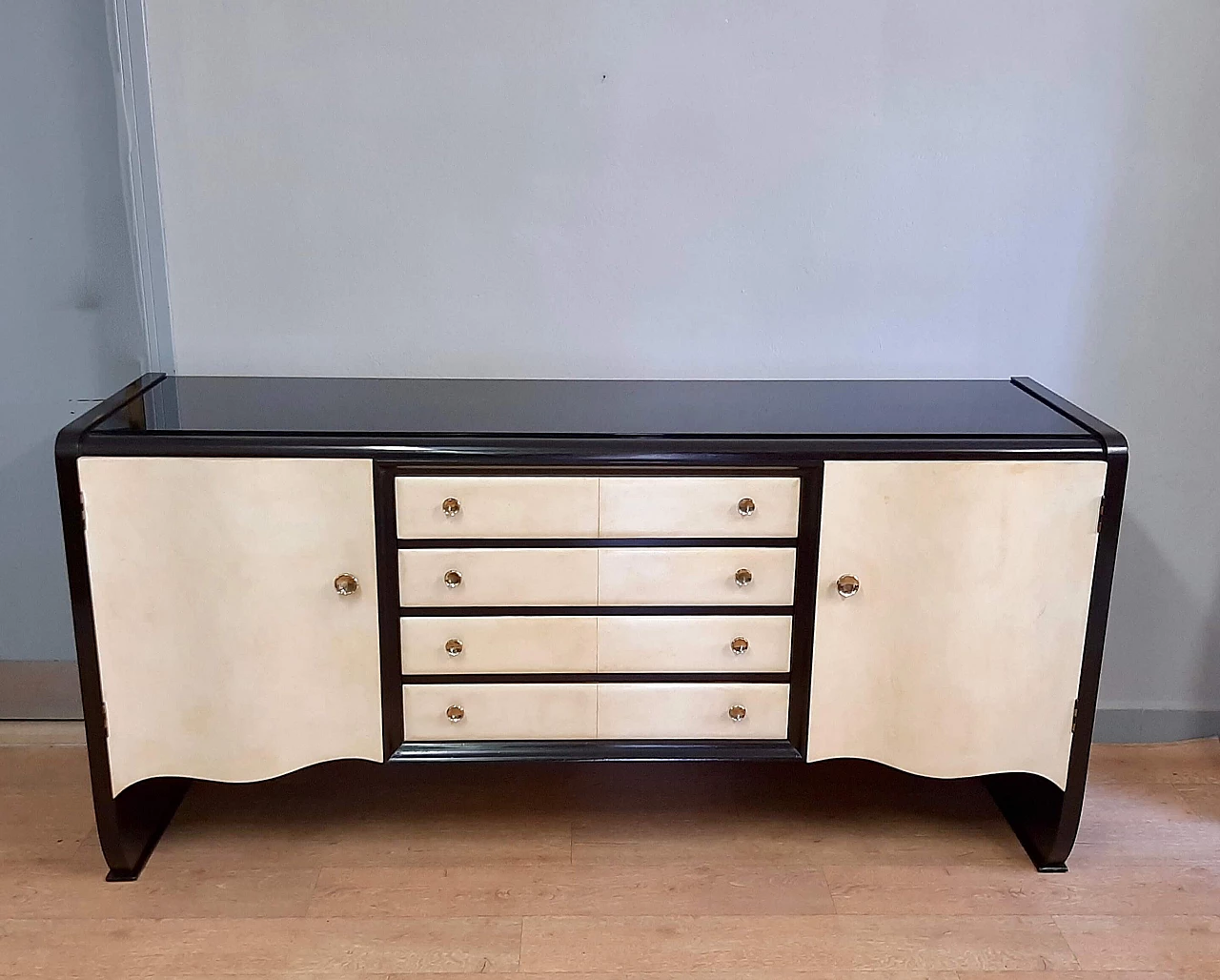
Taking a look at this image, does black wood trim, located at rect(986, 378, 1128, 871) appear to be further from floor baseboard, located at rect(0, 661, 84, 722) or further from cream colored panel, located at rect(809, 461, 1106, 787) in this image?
floor baseboard, located at rect(0, 661, 84, 722)

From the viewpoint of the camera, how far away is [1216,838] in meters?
1.86

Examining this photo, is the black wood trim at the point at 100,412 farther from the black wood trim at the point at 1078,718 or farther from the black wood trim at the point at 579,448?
the black wood trim at the point at 1078,718

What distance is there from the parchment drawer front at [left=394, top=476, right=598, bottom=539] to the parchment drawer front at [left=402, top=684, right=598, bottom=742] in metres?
0.25

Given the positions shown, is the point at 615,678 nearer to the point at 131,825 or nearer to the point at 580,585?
the point at 580,585

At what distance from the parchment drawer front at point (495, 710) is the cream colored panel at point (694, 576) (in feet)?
0.57

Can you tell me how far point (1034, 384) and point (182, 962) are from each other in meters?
1.66

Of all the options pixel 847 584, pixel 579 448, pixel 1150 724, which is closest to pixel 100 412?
pixel 579 448

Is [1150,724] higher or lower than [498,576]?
lower

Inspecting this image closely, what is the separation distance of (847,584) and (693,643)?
0.25 meters

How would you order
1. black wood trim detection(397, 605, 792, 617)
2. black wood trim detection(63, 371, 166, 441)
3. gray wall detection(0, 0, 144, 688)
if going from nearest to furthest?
black wood trim detection(63, 371, 166, 441)
black wood trim detection(397, 605, 792, 617)
gray wall detection(0, 0, 144, 688)

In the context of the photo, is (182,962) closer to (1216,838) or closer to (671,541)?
(671,541)

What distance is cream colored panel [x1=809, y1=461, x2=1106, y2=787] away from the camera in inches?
62.3

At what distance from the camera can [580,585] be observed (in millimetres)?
1613

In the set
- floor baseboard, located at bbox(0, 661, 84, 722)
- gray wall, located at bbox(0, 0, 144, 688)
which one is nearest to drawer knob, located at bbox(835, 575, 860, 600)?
gray wall, located at bbox(0, 0, 144, 688)
